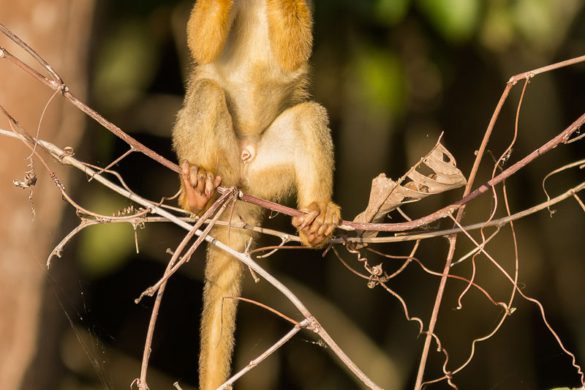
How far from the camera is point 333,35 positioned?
16.7ft

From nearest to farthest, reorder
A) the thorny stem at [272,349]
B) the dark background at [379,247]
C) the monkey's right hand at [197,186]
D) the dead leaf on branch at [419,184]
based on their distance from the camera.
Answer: the thorny stem at [272,349] < the dead leaf on branch at [419,184] < the monkey's right hand at [197,186] < the dark background at [379,247]

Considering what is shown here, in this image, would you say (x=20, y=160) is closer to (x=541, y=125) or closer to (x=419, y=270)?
(x=419, y=270)

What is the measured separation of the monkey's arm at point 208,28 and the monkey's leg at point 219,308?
0.68m

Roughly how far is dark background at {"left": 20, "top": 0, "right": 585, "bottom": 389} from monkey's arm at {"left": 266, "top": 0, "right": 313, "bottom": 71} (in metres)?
0.59

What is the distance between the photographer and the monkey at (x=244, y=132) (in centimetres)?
374

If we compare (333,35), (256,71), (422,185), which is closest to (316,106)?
(256,71)

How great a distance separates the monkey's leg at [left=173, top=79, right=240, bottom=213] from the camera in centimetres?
373

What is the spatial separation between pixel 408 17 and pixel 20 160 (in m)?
2.19

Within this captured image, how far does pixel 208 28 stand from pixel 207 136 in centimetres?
44

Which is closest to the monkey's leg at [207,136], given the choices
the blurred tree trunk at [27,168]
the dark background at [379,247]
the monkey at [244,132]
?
the monkey at [244,132]

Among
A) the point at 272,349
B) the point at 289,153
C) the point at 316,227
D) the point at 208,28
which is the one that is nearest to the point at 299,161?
the point at 289,153

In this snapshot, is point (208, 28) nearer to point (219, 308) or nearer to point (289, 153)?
point (289, 153)

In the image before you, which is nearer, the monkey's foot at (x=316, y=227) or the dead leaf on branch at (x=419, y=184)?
the dead leaf on branch at (x=419, y=184)

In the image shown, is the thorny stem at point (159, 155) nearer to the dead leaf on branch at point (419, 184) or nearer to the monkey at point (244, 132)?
the dead leaf on branch at point (419, 184)
